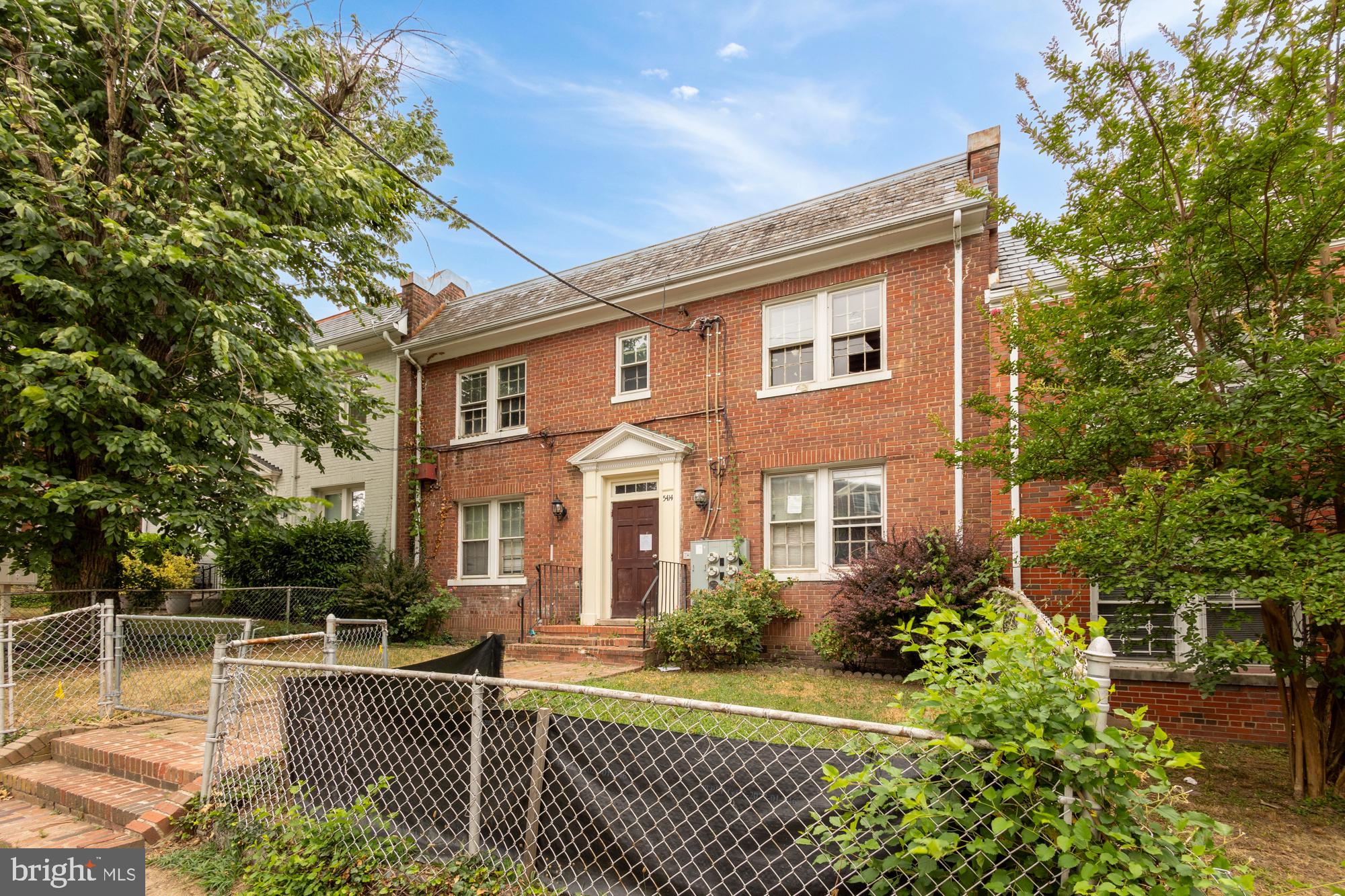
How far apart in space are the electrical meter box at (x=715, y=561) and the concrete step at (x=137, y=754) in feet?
21.3

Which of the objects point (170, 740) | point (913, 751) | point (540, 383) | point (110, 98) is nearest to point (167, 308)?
point (110, 98)

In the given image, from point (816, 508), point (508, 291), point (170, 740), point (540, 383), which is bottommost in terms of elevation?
point (170, 740)

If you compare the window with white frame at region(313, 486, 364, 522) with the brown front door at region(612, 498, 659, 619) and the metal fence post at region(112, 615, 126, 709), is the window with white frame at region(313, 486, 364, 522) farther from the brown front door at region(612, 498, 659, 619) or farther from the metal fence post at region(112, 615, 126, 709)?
the metal fence post at region(112, 615, 126, 709)

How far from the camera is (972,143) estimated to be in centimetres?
978

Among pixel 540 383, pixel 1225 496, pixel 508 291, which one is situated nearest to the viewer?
pixel 1225 496

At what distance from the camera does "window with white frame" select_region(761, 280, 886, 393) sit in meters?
10.2

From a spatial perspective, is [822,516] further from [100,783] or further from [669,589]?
[100,783]

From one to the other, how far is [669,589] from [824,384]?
12.9ft

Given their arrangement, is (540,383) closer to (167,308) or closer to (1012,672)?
(167,308)

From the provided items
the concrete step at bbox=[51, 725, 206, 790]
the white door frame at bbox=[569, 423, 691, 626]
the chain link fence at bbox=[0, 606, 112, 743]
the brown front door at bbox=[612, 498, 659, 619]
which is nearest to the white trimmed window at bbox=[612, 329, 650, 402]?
the white door frame at bbox=[569, 423, 691, 626]

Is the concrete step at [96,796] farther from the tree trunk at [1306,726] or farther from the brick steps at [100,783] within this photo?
the tree trunk at [1306,726]

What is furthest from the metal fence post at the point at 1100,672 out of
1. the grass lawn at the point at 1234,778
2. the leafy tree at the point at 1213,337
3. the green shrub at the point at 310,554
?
the green shrub at the point at 310,554

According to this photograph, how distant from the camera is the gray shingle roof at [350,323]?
51.4 feet

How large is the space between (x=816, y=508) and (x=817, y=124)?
5323 millimetres
